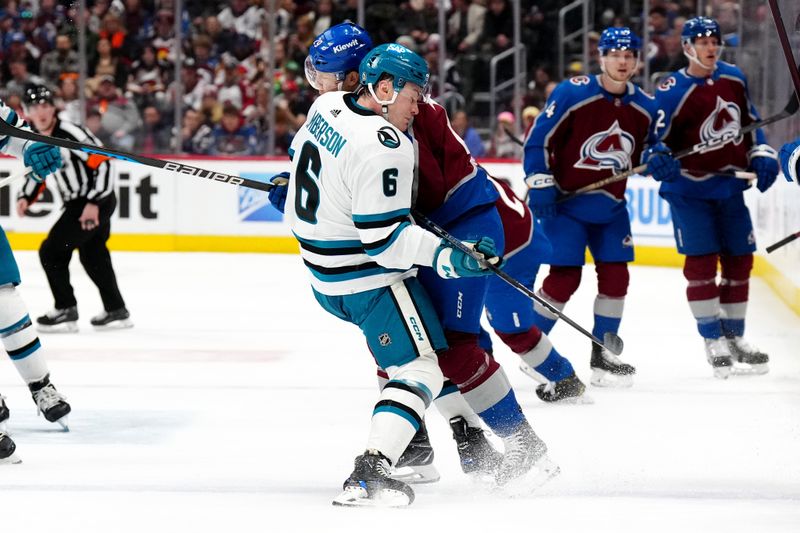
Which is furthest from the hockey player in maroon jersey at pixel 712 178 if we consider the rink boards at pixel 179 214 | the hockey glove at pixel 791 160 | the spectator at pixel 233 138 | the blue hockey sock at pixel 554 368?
the spectator at pixel 233 138

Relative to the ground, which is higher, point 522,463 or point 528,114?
point 522,463

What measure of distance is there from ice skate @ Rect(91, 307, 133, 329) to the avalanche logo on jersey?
291 centimetres

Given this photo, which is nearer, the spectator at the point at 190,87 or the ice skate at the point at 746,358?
the ice skate at the point at 746,358

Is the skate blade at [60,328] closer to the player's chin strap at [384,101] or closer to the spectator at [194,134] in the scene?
the player's chin strap at [384,101]

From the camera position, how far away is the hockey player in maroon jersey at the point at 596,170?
4.84 meters

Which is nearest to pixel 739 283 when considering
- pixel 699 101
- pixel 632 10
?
pixel 699 101

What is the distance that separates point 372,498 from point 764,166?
2616 mm

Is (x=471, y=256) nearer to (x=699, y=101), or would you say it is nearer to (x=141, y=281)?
(x=699, y=101)

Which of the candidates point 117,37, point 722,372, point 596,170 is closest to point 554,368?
point 596,170

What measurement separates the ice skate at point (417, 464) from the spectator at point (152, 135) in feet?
23.5

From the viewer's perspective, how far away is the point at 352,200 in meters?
3.02

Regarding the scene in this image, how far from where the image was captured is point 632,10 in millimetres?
10023

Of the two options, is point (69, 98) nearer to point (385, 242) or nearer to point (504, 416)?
point (504, 416)

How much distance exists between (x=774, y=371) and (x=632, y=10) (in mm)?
5320
